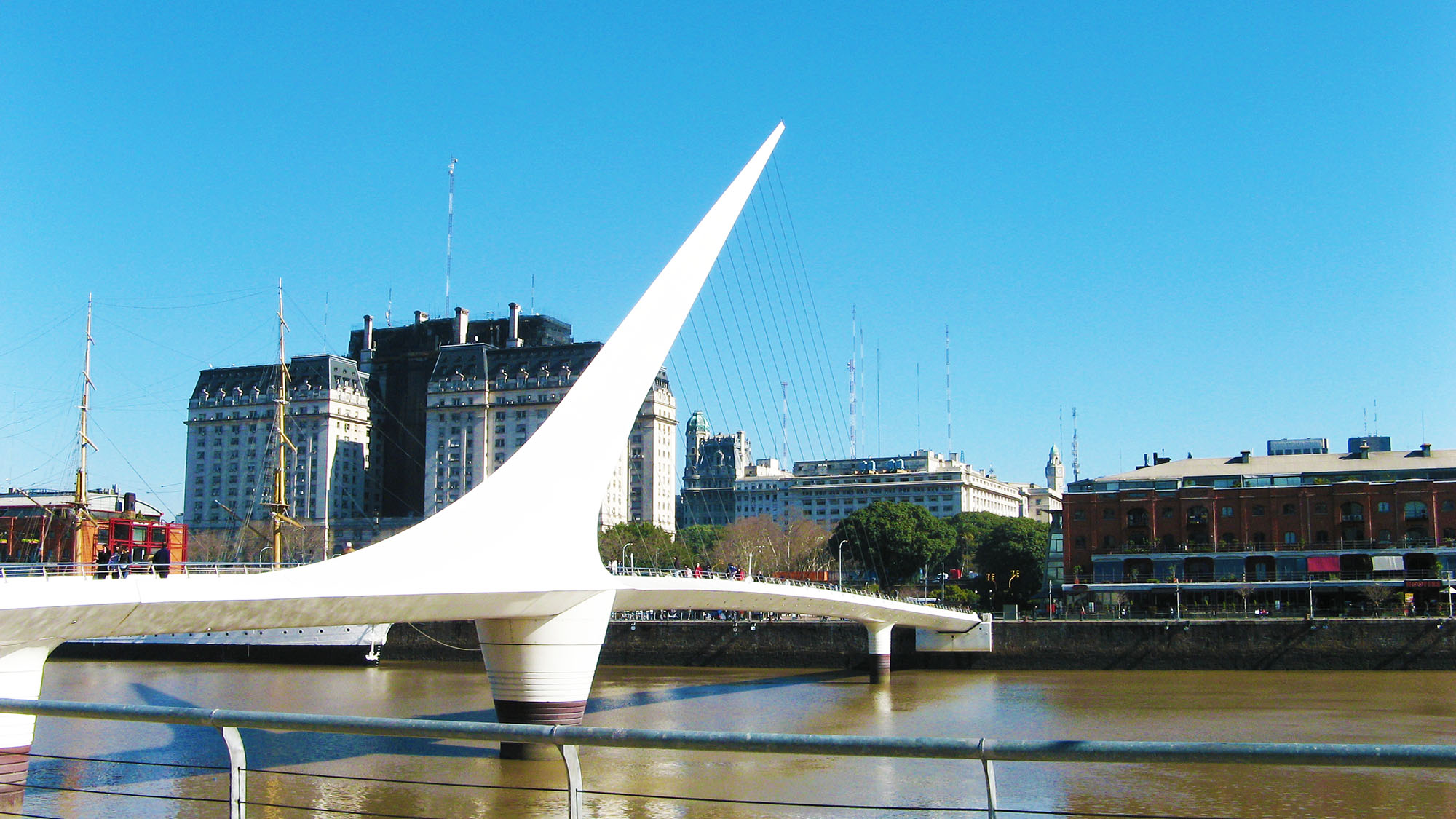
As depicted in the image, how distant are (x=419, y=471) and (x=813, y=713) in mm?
91396

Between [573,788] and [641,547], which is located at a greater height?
[641,547]

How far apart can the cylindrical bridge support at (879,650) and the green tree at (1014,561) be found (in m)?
29.7

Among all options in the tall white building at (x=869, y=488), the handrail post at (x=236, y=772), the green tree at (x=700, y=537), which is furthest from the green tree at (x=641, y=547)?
the handrail post at (x=236, y=772)

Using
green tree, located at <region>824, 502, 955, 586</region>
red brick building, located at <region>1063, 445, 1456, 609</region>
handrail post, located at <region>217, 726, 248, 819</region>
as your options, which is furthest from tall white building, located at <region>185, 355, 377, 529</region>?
handrail post, located at <region>217, 726, 248, 819</region>

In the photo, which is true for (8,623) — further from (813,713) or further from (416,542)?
(813,713)

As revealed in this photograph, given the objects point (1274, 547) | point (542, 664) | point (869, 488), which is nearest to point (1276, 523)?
point (1274, 547)

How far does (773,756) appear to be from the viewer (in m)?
21.6

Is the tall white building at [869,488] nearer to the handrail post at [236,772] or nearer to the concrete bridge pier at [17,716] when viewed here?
the concrete bridge pier at [17,716]

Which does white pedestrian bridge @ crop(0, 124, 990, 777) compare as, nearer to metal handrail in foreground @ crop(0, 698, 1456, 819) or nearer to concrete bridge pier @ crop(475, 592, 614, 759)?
concrete bridge pier @ crop(475, 592, 614, 759)

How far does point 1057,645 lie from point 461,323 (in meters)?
83.4

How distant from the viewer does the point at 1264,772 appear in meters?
20.7

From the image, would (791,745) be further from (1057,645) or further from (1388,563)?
(1388,563)

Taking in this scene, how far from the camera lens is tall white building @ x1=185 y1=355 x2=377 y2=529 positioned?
370 ft

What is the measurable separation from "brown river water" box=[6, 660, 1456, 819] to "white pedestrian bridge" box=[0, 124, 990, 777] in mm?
1739
